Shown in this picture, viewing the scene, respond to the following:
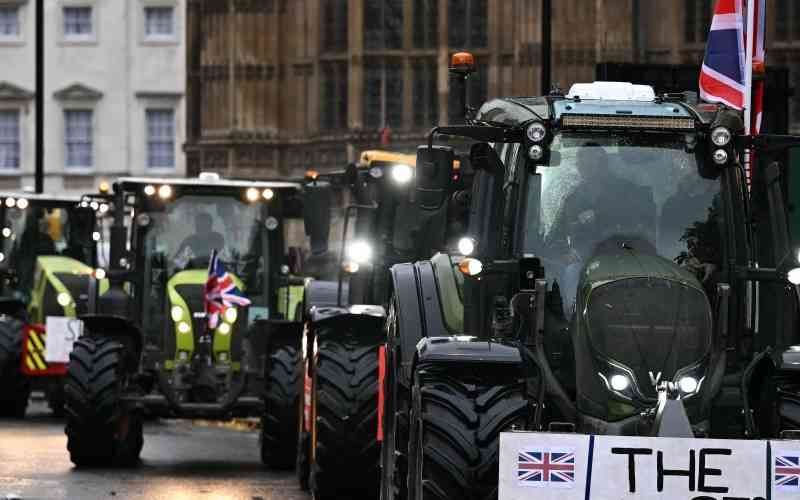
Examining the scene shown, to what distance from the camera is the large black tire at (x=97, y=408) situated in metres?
19.7

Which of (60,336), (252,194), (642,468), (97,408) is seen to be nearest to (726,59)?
(252,194)

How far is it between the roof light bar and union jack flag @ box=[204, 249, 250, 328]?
9.79 meters

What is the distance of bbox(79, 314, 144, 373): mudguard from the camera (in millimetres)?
20438

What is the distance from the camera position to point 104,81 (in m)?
72.3

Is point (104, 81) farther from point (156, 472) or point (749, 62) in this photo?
point (749, 62)

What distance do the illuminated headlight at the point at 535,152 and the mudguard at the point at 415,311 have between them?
134 centimetres

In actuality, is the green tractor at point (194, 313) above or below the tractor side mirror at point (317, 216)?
below

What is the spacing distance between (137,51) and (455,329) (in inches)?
2390

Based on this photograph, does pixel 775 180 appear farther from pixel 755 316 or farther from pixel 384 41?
pixel 384 41

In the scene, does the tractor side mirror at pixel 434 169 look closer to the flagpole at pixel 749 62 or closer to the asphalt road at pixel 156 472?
the asphalt road at pixel 156 472

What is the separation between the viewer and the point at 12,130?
72625 millimetres

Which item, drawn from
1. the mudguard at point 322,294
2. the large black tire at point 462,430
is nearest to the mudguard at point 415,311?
the large black tire at point 462,430

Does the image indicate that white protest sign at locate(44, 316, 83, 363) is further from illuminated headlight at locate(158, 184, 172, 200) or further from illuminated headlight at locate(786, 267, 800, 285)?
illuminated headlight at locate(786, 267, 800, 285)

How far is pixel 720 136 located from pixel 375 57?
45920 millimetres
